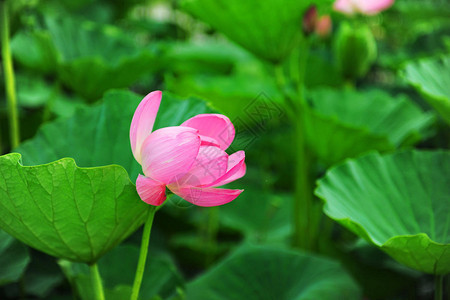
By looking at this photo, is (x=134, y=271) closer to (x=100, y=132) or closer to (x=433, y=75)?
(x=100, y=132)

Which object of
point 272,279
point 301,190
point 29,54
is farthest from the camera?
point 29,54

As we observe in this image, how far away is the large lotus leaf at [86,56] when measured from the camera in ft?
3.03

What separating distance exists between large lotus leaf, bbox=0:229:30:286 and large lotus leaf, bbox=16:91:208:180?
0.10 m

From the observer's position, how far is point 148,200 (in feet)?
1.40

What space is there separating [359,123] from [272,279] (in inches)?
17.3

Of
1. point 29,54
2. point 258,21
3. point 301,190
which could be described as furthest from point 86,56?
point 301,190

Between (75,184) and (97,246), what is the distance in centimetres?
8

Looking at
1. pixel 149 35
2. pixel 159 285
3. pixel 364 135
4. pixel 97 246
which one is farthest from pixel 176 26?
pixel 97 246

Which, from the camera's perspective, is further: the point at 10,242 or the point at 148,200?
the point at 10,242

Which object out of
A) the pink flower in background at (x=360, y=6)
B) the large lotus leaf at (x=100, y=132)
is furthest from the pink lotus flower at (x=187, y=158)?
the pink flower in background at (x=360, y=6)

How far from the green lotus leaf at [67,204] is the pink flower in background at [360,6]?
2.64 feet

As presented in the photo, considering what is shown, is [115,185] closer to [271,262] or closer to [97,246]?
[97,246]

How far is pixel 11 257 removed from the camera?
62cm

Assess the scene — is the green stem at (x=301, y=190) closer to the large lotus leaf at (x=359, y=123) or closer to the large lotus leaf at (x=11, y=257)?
the large lotus leaf at (x=359, y=123)
